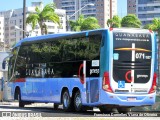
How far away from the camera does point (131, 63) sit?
22906 mm

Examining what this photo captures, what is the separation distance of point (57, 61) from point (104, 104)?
4346mm

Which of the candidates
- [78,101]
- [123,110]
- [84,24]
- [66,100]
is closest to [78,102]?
[78,101]

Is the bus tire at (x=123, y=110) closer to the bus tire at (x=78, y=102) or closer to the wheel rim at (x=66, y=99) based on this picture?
the bus tire at (x=78, y=102)

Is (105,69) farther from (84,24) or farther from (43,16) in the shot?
(84,24)

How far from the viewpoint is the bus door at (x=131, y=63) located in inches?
897

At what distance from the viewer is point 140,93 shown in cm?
2317

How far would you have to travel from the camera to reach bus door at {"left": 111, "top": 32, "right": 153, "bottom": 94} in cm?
2278

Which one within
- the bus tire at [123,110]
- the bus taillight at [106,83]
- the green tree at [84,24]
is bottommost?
the bus tire at [123,110]

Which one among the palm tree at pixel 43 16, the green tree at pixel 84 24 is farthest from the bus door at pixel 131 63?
the green tree at pixel 84 24

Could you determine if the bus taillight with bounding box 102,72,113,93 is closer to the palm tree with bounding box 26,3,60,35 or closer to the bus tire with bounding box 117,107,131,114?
the bus tire with bounding box 117,107,131,114

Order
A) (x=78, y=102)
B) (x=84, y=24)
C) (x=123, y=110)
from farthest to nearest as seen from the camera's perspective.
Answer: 1. (x=84, y=24)
2. (x=123, y=110)
3. (x=78, y=102)

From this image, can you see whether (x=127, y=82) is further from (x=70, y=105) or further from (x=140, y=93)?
(x=70, y=105)

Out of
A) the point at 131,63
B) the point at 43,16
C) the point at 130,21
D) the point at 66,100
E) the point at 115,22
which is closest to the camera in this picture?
the point at 131,63

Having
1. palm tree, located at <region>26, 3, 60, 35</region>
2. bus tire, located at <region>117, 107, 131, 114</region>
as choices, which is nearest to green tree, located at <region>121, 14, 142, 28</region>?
palm tree, located at <region>26, 3, 60, 35</region>
